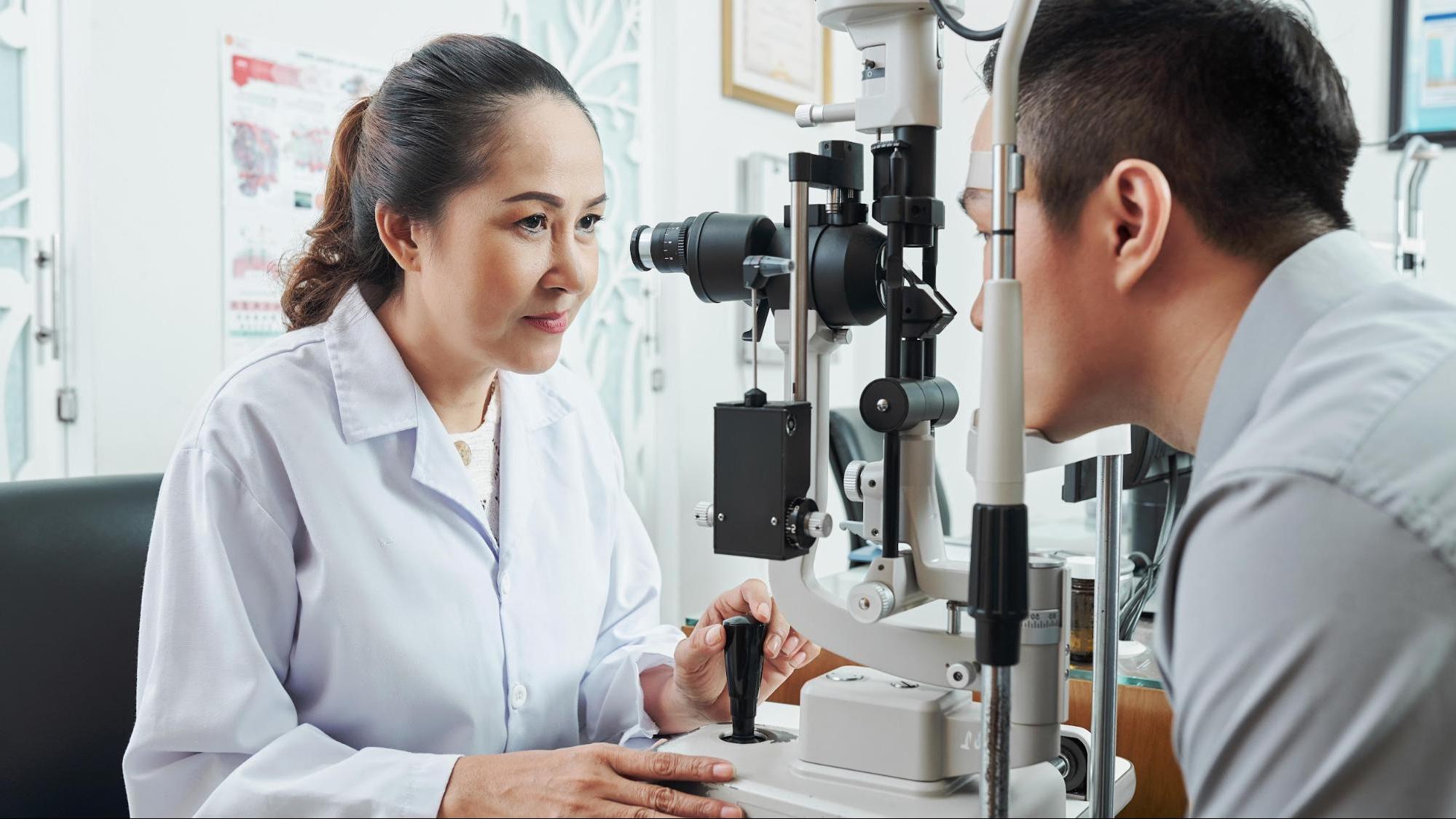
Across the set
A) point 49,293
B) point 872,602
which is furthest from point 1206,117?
point 49,293

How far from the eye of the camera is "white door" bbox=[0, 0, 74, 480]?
1.88m

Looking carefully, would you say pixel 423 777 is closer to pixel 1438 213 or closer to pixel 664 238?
pixel 664 238

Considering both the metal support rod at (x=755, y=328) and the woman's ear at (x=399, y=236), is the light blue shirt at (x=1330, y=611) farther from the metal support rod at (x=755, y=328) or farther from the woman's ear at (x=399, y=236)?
the woman's ear at (x=399, y=236)

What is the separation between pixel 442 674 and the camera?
3.72 feet

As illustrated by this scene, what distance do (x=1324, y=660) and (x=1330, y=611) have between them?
2cm

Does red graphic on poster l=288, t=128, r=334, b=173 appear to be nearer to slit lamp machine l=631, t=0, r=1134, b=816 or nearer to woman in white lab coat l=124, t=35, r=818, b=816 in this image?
woman in white lab coat l=124, t=35, r=818, b=816

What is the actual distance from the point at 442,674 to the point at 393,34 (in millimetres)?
1806

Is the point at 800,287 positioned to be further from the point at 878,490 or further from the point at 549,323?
the point at 549,323

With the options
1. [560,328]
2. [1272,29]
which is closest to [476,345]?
[560,328]

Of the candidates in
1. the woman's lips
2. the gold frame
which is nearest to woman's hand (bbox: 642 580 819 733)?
the woman's lips

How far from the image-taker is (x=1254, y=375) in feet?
2.36

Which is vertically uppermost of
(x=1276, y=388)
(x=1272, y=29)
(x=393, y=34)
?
(x=393, y=34)

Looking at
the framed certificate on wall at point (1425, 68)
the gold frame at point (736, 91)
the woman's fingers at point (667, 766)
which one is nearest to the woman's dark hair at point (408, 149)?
the woman's fingers at point (667, 766)

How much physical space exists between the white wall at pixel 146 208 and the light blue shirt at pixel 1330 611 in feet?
6.16
